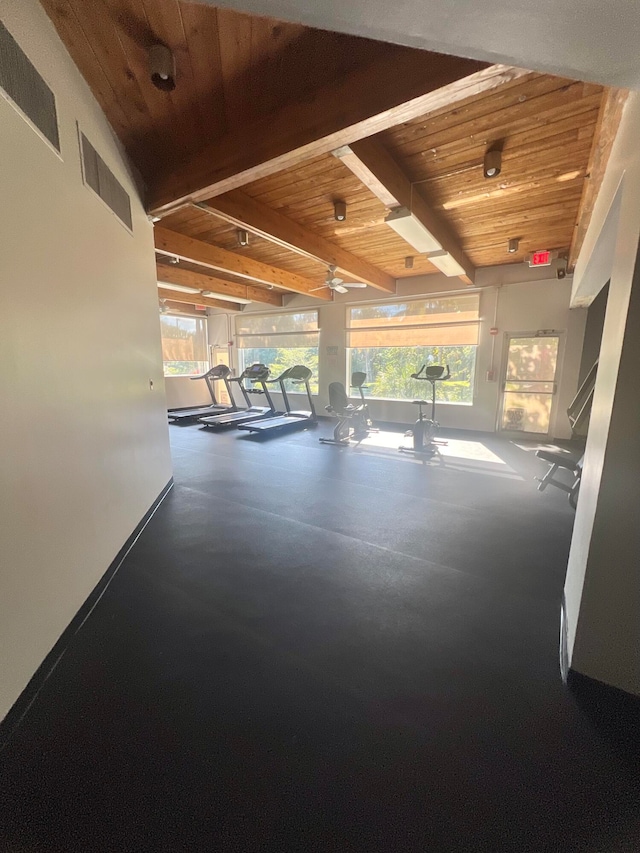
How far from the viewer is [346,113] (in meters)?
1.89

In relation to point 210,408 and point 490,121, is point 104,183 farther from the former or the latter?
point 210,408

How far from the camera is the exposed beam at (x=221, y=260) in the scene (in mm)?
4227

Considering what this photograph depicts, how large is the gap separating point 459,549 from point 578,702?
1.17m

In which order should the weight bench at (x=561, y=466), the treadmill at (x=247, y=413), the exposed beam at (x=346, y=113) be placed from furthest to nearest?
1. the treadmill at (x=247, y=413)
2. the weight bench at (x=561, y=466)
3. the exposed beam at (x=346, y=113)

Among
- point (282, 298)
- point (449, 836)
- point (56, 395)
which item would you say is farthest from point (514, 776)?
point (282, 298)

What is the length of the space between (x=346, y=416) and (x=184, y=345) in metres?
5.80

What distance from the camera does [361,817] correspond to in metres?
1.07

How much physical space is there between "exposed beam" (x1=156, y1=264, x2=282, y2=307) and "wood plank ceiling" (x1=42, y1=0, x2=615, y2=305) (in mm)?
1863

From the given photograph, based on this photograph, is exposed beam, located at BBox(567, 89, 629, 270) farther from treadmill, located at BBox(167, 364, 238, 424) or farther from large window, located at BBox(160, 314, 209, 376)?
large window, located at BBox(160, 314, 209, 376)

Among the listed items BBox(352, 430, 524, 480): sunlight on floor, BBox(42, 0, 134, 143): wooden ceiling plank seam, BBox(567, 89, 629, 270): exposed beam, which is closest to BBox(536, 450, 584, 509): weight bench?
BBox(352, 430, 524, 480): sunlight on floor

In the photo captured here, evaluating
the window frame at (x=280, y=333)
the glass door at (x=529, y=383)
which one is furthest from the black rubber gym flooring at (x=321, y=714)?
the window frame at (x=280, y=333)

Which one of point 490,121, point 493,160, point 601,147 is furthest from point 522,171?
point 490,121

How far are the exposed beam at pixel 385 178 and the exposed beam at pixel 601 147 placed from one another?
128cm

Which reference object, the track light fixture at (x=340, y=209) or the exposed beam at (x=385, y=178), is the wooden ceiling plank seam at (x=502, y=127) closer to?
the exposed beam at (x=385, y=178)
